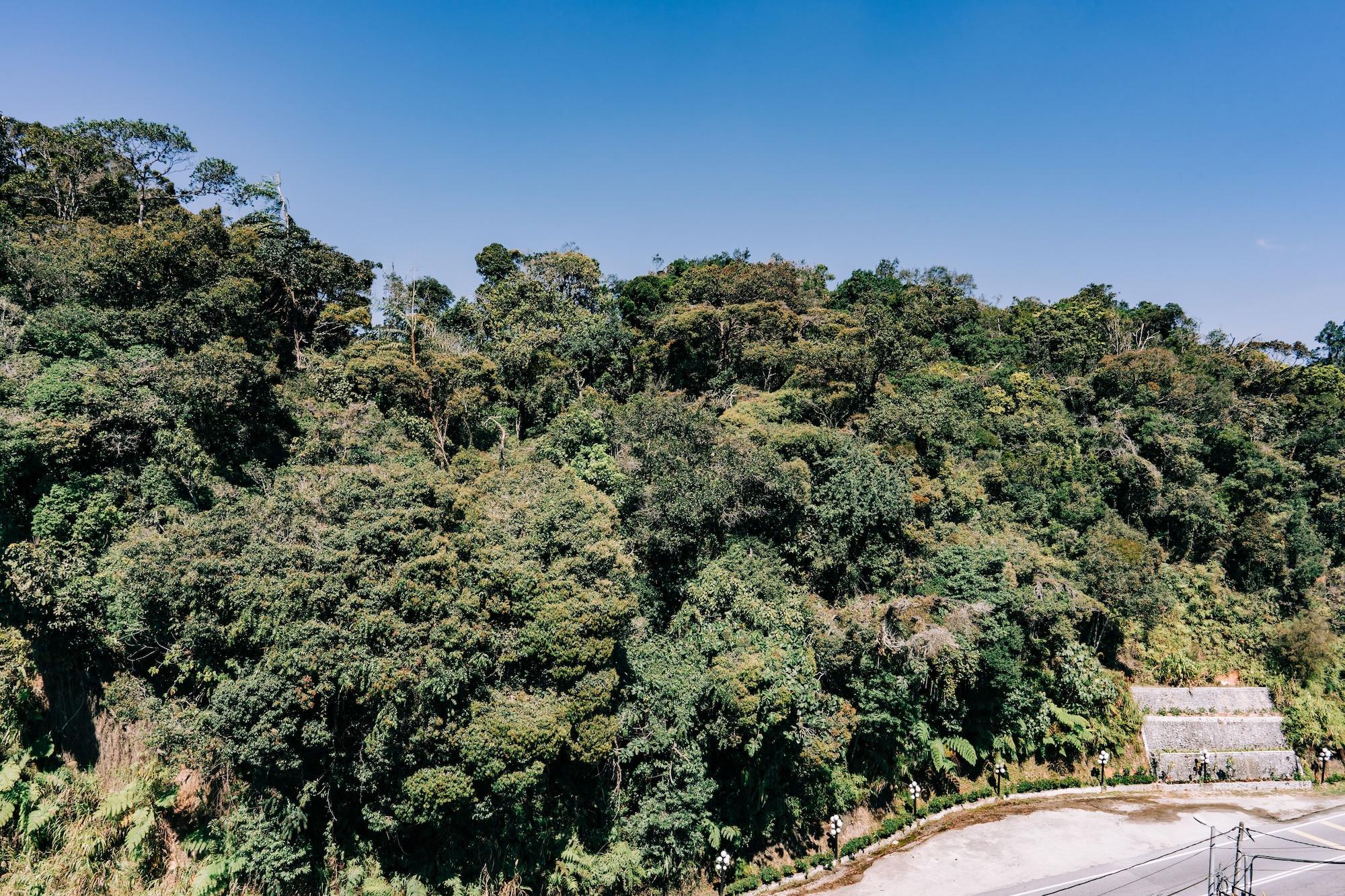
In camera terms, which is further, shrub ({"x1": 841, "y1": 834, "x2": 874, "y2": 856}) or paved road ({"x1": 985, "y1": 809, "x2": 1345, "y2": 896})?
shrub ({"x1": 841, "y1": 834, "x2": 874, "y2": 856})

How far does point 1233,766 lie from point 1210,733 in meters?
1.27

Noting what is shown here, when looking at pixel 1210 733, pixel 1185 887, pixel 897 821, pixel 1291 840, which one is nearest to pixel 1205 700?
pixel 1210 733

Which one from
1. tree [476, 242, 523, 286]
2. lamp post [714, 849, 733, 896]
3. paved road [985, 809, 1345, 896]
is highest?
tree [476, 242, 523, 286]

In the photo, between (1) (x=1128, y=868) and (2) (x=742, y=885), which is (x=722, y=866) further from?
(1) (x=1128, y=868)

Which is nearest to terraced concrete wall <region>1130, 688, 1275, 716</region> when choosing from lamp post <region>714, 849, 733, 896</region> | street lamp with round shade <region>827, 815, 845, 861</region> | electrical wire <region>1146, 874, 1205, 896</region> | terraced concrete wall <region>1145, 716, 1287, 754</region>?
terraced concrete wall <region>1145, 716, 1287, 754</region>

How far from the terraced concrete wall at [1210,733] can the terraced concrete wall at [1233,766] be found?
26cm

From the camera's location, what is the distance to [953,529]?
930 inches

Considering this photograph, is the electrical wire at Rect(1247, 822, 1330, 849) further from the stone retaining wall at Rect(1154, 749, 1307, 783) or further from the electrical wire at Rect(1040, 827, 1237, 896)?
the stone retaining wall at Rect(1154, 749, 1307, 783)

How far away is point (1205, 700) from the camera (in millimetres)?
26391

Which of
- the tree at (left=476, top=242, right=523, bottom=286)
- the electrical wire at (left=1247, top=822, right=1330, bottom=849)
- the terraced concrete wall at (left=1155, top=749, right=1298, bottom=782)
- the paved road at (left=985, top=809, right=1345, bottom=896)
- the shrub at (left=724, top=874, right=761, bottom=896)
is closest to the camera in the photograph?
the paved road at (left=985, top=809, right=1345, bottom=896)

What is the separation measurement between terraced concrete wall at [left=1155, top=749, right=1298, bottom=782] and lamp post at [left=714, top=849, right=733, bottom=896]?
1911 centimetres

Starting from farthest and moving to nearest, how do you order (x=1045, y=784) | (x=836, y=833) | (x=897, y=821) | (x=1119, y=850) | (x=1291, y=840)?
1. (x=1045, y=784)
2. (x=897, y=821)
3. (x=1291, y=840)
4. (x=1119, y=850)
5. (x=836, y=833)

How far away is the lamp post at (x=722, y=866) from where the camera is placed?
1745 cm

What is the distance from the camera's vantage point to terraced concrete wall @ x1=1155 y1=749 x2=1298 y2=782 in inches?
977
